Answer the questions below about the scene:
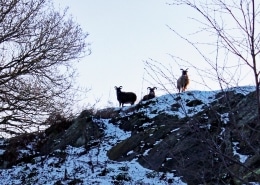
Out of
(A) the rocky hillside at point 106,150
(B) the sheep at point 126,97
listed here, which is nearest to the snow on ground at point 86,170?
(A) the rocky hillside at point 106,150

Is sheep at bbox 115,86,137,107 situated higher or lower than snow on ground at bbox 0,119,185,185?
higher

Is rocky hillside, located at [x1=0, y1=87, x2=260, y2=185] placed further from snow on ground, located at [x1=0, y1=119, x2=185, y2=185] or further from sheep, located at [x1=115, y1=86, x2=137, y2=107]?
sheep, located at [x1=115, y1=86, x2=137, y2=107]

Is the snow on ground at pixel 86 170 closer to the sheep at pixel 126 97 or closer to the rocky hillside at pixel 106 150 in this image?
the rocky hillside at pixel 106 150

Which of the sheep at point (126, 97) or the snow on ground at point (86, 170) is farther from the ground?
the sheep at point (126, 97)

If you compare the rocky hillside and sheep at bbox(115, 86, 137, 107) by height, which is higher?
sheep at bbox(115, 86, 137, 107)

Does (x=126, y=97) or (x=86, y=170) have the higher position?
(x=126, y=97)

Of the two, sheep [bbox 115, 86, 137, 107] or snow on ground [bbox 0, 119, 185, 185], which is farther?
sheep [bbox 115, 86, 137, 107]

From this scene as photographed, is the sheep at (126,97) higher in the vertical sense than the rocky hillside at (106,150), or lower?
higher

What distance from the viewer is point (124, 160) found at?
14.5 metres

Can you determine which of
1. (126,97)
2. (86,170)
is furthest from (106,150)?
(126,97)

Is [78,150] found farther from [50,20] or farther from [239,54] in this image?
[239,54]

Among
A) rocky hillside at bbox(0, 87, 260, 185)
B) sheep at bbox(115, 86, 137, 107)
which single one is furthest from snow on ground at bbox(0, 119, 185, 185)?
sheep at bbox(115, 86, 137, 107)

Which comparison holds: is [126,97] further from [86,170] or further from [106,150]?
[86,170]

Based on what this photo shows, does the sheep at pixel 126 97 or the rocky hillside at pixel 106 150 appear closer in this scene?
the rocky hillside at pixel 106 150
